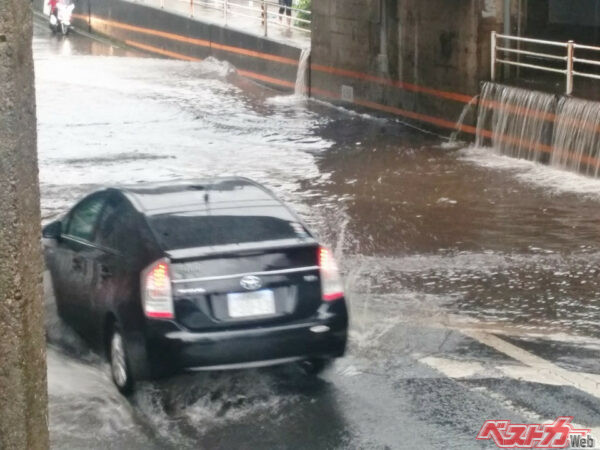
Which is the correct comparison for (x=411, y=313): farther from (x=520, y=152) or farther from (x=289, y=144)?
(x=289, y=144)

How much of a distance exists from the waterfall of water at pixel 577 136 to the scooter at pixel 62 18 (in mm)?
25742

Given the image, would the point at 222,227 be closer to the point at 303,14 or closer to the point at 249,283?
the point at 249,283

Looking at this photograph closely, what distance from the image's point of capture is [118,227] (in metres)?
8.88

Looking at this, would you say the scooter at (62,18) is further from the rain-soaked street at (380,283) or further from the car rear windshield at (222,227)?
the car rear windshield at (222,227)

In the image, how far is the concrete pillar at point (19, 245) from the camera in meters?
4.15

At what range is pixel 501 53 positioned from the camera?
67.7 ft

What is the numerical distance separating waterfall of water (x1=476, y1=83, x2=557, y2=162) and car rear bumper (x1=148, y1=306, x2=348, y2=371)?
429 inches

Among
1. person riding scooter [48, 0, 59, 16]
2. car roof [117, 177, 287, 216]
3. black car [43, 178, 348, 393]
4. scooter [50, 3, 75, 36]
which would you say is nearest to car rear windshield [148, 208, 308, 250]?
black car [43, 178, 348, 393]

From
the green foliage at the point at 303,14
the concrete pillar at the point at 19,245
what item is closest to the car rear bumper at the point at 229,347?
the concrete pillar at the point at 19,245

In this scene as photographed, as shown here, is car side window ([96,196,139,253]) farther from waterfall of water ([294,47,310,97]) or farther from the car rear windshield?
waterfall of water ([294,47,310,97])

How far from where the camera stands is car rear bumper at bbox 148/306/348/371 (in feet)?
26.0

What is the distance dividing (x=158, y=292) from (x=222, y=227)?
2.70 ft

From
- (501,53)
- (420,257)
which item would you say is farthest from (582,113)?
(420,257)

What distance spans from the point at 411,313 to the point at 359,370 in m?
1.80
